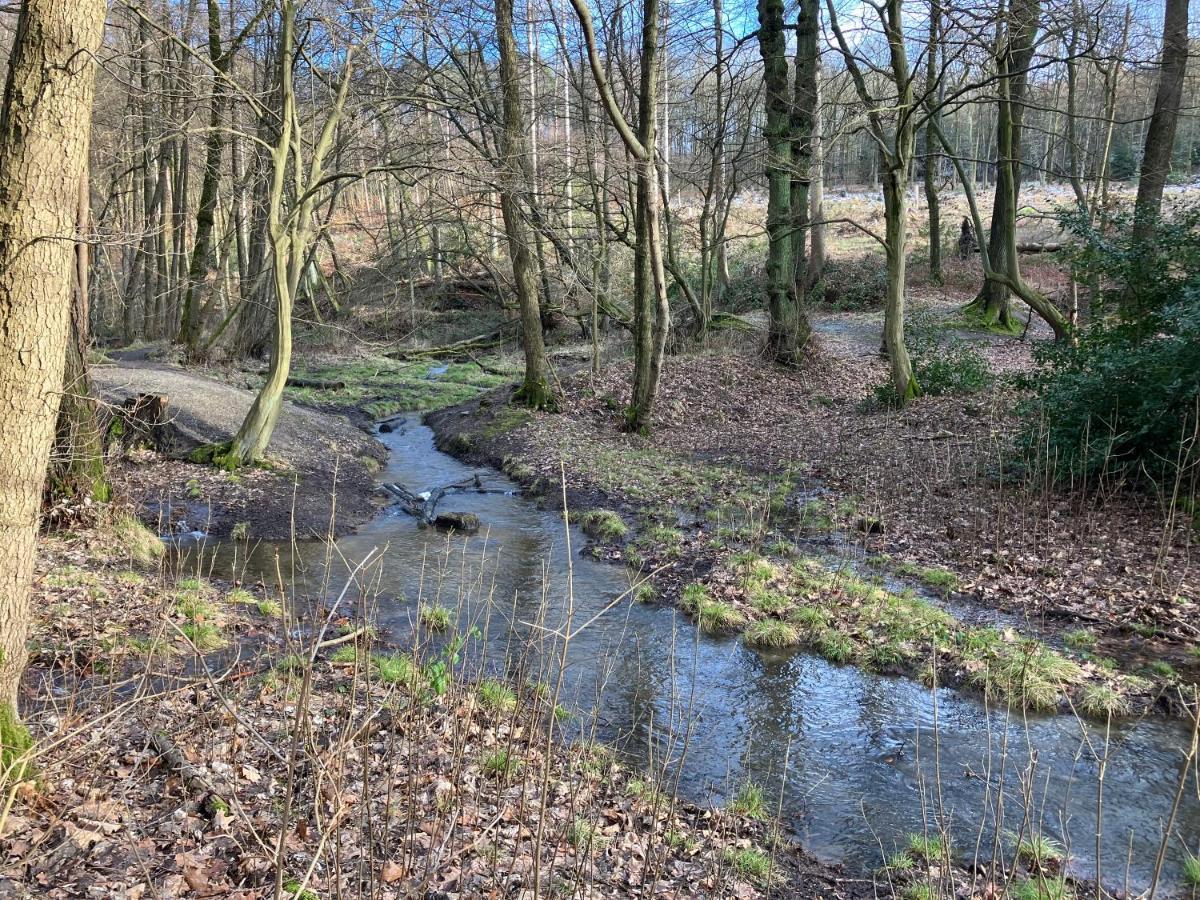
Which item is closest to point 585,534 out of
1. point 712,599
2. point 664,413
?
point 712,599

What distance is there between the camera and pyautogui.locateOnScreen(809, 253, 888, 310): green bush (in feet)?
97.5

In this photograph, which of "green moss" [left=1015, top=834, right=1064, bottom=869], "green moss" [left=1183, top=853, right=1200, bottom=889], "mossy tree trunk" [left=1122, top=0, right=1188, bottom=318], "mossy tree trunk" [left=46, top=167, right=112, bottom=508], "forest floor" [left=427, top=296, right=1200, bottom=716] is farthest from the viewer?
"mossy tree trunk" [left=1122, top=0, right=1188, bottom=318]

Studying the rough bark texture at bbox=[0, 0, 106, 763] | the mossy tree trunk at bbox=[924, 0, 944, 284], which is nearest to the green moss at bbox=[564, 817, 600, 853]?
the rough bark texture at bbox=[0, 0, 106, 763]

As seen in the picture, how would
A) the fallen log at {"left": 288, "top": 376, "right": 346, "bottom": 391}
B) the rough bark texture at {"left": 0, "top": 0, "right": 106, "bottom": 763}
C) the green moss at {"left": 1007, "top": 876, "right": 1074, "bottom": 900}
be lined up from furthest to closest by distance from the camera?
the fallen log at {"left": 288, "top": 376, "right": 346, "bottom": 391} → the green moss at {"left": 1007, "top": 876, "right": 1074, "bottom": 900} → the rough bark texture at {"left": 0, "top": 0, "right": 106, "bottom": 763}

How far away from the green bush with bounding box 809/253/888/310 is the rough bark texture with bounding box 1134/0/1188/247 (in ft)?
47.4

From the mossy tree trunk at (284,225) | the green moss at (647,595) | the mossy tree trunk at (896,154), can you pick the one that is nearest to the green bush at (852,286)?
the mossy tree trunk at (896,154)

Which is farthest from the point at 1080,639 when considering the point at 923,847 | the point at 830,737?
the point at 923,847

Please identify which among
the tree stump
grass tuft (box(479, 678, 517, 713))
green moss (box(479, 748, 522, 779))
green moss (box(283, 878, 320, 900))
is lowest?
grass tuft (box(479, 678, 517, 713))

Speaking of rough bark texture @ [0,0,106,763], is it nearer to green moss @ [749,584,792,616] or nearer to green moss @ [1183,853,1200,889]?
green moss @ [1183,853,1200,889]

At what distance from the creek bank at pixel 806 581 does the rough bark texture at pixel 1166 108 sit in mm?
8131

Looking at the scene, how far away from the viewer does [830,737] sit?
21.1 ft

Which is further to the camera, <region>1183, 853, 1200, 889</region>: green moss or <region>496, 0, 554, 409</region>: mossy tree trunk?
<region>496, 0, 554, 409</region>: mossy tree trunk

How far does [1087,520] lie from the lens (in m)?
9.49

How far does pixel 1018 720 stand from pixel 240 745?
576 cm
